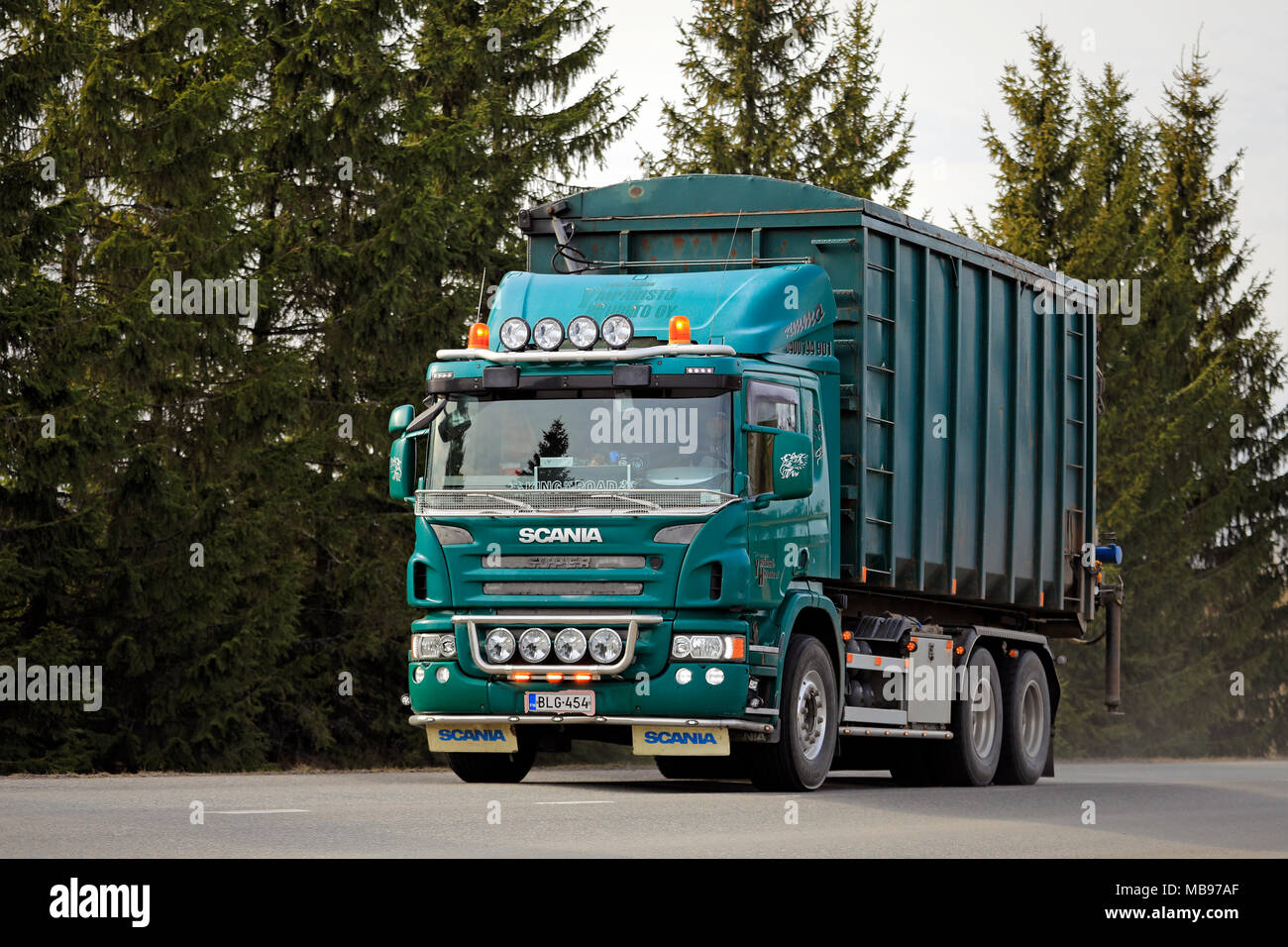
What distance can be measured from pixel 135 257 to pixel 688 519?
12465 millimetres

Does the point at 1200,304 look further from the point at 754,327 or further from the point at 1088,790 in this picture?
the point at 754,327

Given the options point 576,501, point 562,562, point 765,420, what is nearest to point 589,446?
point 576,501

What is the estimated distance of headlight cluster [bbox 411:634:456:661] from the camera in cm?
1590

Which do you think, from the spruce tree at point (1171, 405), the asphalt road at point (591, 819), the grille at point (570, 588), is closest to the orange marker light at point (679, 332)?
the grille at point (570, 588)

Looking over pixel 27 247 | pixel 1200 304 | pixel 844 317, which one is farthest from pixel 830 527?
pixel 1200 304

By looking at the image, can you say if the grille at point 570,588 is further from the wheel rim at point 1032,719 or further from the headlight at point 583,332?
the wheel rim at point 1032,719

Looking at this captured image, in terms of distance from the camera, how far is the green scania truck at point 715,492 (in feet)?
50.7

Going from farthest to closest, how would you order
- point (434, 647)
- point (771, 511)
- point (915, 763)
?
point (915, 763), point (434, 647), point (771, 511)

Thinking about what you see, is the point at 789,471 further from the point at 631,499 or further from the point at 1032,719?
the point at 1032,719

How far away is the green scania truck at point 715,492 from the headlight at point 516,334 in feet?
0.09

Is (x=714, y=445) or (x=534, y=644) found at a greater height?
(x=714, y=445)

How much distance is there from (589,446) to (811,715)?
2865mm

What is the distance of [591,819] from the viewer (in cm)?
1334

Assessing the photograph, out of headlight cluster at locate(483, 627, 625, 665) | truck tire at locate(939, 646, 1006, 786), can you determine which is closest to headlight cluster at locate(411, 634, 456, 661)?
headlight cluster at locate(483, 627, 625, 665)
